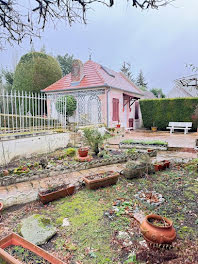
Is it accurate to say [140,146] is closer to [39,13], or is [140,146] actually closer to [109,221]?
[109,221]

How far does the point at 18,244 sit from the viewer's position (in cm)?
205

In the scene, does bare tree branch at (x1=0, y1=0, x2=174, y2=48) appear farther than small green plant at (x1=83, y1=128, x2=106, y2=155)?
No

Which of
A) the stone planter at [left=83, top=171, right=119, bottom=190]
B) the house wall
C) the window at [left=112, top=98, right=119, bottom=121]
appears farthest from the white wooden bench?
the stone planter at [left=83, top=171, right=119, bottom=190]

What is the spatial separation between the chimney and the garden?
30.5 ft

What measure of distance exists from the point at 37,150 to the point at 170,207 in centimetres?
522

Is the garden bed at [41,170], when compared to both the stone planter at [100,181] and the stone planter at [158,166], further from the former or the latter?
the stone planter at [100,181]

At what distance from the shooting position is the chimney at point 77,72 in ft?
41.5

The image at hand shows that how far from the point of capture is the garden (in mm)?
1895

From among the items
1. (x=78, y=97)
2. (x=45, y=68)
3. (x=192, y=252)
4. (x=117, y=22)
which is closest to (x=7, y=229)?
(x=192, y=252)

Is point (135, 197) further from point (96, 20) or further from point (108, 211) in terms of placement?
point (96, 20)

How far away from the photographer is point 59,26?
265 cm

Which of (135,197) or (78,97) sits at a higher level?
(78,97)

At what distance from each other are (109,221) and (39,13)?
3.18 m

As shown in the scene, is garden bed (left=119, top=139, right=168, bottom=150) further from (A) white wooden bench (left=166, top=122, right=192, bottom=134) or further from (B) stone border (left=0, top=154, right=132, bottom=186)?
(A) white wooden bench (left=166, top=122, right=192, bottom=134)
